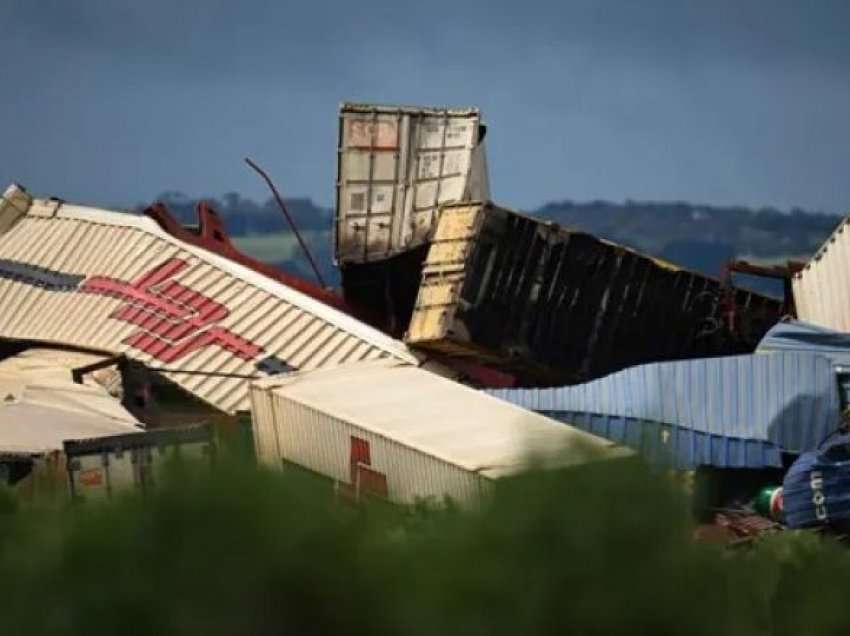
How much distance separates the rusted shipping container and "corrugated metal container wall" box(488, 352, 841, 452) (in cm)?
459

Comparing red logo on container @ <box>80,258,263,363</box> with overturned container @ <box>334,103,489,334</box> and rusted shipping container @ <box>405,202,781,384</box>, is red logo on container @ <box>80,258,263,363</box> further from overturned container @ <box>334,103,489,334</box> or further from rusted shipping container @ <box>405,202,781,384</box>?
rusted shipping container @ <box>405,202,781,384</box>

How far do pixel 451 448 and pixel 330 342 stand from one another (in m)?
12.1

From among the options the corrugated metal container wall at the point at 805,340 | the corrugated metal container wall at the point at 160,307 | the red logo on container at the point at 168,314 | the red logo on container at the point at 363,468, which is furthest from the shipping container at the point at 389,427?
the red logo on container at the point at 168,314

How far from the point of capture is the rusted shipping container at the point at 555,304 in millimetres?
34250

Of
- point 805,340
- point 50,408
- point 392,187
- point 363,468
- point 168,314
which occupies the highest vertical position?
point 392,187

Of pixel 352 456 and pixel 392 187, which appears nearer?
pixel 352 456

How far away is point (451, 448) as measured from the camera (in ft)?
78.1

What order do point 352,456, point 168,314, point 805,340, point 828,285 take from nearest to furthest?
point 352,456, point 805,340, point 828,285, point 168,314

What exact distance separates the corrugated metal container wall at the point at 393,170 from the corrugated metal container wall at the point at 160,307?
2.40 metres

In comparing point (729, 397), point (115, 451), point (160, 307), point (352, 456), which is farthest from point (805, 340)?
point (160, 307)

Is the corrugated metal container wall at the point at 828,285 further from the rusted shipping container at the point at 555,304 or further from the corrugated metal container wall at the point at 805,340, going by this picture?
the corrugated metal container wall at the point at 805,340

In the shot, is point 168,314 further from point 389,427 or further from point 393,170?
point 389,427

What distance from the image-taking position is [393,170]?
1594 inches

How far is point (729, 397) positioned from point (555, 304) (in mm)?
6490
